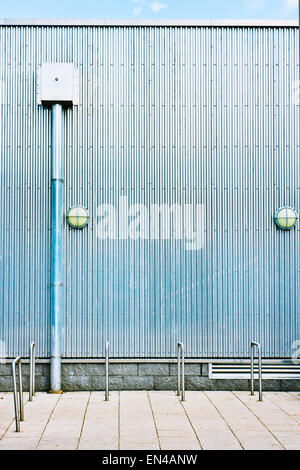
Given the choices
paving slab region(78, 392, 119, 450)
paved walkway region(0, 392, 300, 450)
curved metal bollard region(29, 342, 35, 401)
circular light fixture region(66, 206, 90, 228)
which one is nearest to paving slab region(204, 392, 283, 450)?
paved walkway region(0, 392, 300, 450)

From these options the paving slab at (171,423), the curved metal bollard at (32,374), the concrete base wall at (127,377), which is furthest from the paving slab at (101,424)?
the curved metal bollard at (32,374)

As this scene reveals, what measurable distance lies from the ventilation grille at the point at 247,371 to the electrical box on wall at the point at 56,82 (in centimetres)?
528

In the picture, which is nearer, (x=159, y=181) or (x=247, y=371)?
(x=247, y=371)

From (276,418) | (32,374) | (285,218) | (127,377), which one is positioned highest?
(285,218)

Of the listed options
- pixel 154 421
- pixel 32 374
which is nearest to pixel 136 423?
pixel 154 421

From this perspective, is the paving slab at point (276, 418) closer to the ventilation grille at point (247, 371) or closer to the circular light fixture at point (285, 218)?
the ventilation grille at point (247, 371)

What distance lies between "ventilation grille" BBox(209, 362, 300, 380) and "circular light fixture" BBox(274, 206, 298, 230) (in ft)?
7.96

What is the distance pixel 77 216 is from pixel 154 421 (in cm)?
381

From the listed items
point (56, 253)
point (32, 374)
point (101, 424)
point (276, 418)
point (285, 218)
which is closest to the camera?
point (101, 424)

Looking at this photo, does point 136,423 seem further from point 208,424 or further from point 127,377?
point 127,377

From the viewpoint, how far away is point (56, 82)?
32.4 feet

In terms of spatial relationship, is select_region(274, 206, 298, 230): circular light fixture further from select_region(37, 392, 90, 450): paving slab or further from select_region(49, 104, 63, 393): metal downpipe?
select_region(37, 392, 90, 450): paving slab

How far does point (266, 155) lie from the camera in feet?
33.3
